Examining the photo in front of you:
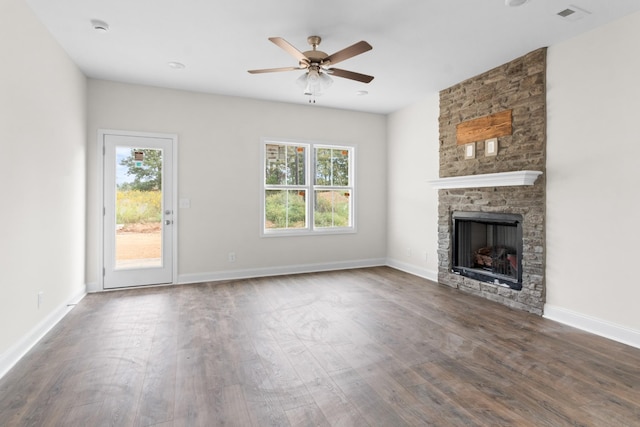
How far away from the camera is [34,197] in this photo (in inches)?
114

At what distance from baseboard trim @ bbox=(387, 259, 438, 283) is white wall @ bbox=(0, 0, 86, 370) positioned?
4704mm

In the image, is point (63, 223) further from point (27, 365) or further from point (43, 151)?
point (27, 365)

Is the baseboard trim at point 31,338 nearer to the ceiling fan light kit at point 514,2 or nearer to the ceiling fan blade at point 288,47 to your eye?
the ceiling fan blade at point 288,47

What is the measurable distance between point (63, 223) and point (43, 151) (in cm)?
88

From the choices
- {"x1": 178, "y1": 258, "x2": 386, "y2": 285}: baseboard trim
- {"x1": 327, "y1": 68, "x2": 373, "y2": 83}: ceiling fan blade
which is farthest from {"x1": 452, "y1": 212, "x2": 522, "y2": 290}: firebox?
{"x1": 327, "y1": 68, "x2": 373, "y2": 83}: ceiling fan blade

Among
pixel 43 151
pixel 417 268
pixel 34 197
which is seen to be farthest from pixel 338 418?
pixel 417 268

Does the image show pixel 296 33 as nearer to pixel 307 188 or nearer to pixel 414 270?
pixel 307 188

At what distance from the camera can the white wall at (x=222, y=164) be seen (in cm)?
453

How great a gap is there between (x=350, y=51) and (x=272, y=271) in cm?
362

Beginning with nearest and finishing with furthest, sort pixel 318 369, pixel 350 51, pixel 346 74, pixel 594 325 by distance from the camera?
pixel 318 369, pixel 350 51, pixel 594 325, pixel 346 74

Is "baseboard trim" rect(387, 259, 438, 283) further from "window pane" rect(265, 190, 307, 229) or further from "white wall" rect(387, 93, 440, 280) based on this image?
"window pane" rect(265, 190, 307, 229)

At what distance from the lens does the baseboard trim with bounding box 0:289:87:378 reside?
239 centimetres

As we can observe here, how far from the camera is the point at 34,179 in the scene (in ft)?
9.45

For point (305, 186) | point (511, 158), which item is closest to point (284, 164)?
point (305, 186)
